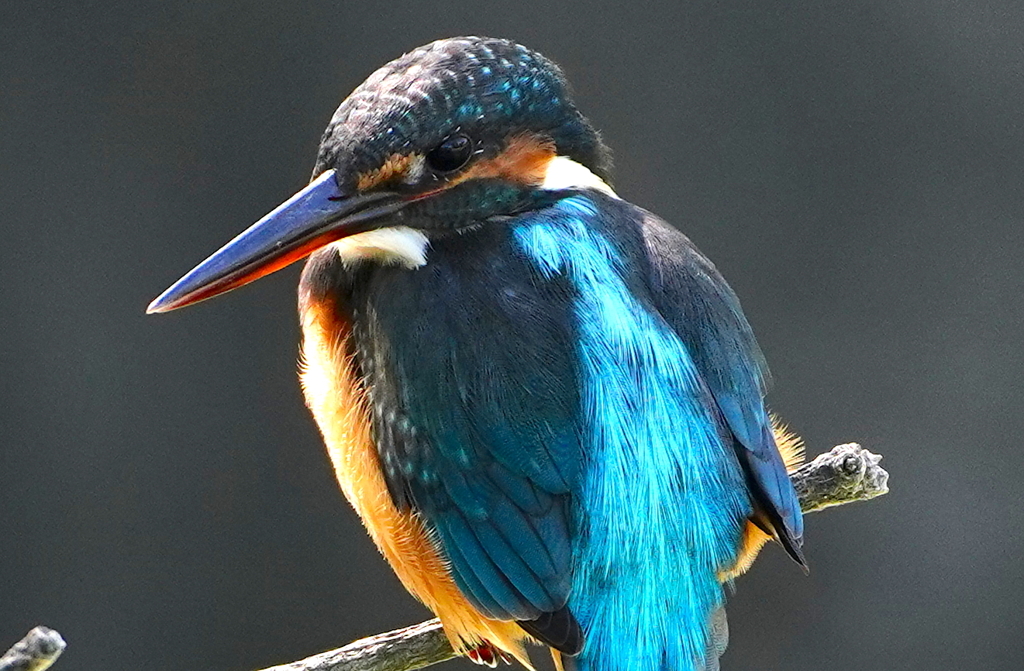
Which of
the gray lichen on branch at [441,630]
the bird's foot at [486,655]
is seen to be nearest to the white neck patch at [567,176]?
the gray lichen on branch at [441,630]

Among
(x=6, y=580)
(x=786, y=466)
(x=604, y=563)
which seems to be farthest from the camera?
(x=6, y=580)

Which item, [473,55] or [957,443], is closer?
[473,55]

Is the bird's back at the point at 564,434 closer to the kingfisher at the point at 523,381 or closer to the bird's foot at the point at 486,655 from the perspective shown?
the kingfisher at the point at 523,381

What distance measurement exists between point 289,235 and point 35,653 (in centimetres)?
59

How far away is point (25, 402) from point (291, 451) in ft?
1.40

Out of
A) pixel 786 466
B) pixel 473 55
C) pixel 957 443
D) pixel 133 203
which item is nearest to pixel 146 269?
pixel 133 203

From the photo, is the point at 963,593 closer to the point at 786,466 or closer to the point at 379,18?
the point at 786,466

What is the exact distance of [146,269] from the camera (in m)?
2.32

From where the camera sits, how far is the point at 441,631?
1567 millimetres

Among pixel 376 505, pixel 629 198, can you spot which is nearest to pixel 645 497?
pixel 376 505

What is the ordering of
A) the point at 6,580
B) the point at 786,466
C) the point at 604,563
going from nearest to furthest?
the point at 604,563, the point at 786,466, the point at 6,580

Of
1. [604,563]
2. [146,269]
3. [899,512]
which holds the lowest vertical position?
[899,512]

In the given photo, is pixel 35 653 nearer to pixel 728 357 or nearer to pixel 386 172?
pixel 386 172

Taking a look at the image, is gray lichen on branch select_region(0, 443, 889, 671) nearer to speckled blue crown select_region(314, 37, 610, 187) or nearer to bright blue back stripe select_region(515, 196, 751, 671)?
bright blue back stripe select_region(515, 196, 751, 671)
